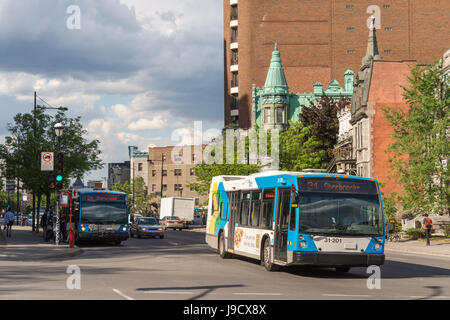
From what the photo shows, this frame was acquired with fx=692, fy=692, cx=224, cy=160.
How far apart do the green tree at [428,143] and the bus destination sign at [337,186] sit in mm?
20625

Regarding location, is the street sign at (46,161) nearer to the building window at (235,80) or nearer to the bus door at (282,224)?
the bus door at (282,224)

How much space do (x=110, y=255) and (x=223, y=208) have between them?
15.7ft

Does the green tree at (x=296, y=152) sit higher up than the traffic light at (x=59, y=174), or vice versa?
the green tree at (x=296, y=152)

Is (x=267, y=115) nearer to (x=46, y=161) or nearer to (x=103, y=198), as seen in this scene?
(x=103, y=198)

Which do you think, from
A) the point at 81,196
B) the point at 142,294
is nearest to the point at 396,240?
the point at 81,196

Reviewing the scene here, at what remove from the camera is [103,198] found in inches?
1315

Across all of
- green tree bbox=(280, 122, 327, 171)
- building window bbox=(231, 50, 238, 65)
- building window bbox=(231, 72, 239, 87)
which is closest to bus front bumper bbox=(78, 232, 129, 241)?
green tree bbox=(280, 122, 327, 171)

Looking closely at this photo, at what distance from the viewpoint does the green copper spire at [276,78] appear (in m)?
81.8

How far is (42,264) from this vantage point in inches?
835

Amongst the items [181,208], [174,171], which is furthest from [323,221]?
[174,171]

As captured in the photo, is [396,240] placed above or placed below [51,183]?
below

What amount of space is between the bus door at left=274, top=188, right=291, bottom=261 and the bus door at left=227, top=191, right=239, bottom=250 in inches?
176

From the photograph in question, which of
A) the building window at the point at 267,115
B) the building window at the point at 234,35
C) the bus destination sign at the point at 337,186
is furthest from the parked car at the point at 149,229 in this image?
the building window at the point at 234,35
